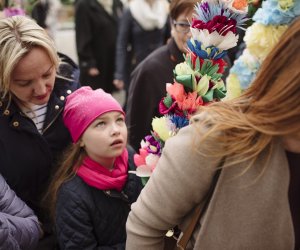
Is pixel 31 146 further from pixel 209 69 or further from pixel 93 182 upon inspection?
pixel 209 69

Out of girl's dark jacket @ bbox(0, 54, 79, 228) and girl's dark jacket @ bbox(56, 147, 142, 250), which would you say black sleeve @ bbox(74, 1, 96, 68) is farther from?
girl's dark jacket @ bbox(56, 147, 142, 250)

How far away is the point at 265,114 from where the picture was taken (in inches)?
40.3

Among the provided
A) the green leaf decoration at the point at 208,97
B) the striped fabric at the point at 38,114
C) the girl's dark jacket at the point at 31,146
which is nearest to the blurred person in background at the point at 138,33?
the girl's dark jacket at the point at 31,146

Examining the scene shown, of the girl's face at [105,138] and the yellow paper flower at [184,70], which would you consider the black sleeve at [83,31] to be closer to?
the girl's face at [105,138]

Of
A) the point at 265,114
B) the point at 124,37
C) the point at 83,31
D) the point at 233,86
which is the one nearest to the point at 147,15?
the point at 124,37

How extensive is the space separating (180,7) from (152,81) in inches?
16.3

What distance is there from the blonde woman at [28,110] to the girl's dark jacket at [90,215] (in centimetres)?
17

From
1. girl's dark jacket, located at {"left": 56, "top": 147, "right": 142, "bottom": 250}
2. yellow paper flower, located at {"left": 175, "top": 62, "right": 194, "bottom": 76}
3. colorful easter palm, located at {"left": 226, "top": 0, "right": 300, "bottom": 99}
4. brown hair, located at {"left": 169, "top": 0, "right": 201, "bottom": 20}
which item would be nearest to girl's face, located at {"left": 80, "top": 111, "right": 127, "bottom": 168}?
girl's dark jacket, located at {"left": 56, "top": 147, "right": 142, "bottom": 250}

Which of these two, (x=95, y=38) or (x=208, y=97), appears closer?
(x=208, y=97)

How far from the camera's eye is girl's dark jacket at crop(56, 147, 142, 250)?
1.72m

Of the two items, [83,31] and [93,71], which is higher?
[83,31]

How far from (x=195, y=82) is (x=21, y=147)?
780 millimetres

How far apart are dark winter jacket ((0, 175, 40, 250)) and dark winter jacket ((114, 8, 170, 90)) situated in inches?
107

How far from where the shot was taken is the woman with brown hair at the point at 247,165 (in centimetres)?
101
